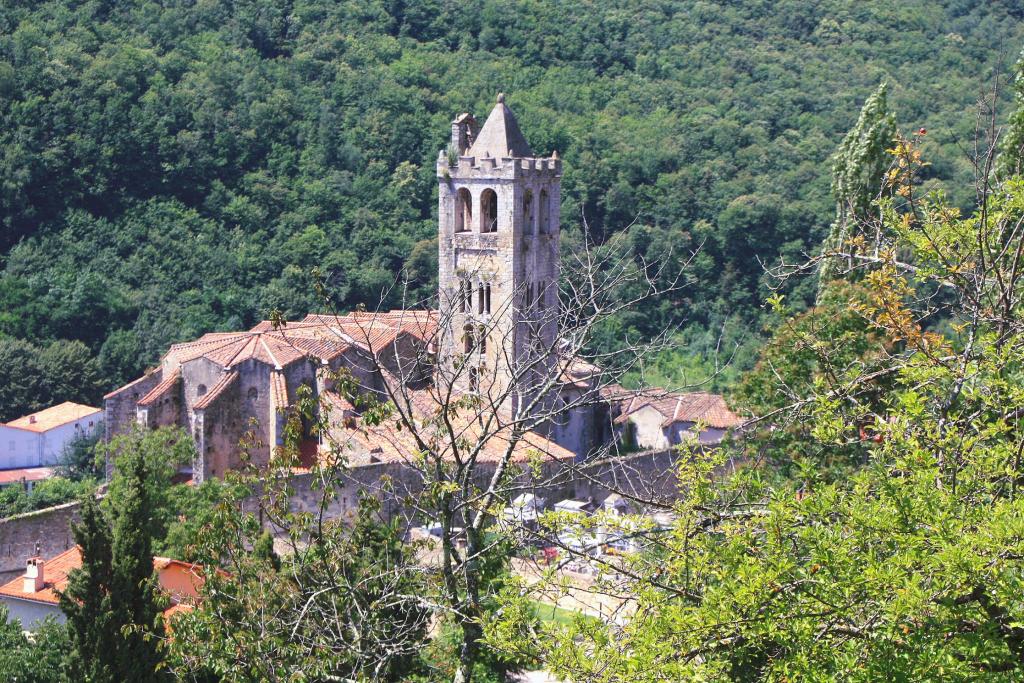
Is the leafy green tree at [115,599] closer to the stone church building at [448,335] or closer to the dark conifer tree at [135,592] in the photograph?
the dark conifer tree at [135,592]

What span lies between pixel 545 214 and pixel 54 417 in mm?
14914

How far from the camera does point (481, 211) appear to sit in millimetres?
34688

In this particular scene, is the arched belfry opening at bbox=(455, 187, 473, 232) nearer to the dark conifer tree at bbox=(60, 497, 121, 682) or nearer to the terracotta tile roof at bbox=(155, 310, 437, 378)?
the terracotta tile roof at bbox=(155, 310, 437, 378)

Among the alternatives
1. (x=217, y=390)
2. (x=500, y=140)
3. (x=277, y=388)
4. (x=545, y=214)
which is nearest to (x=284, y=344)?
(x=277, y=388)

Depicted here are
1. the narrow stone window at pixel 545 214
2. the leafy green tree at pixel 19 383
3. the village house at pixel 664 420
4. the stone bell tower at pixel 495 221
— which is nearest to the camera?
the stone bell tower at pixel 495 221

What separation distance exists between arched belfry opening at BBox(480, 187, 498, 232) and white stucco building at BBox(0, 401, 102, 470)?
12.3m

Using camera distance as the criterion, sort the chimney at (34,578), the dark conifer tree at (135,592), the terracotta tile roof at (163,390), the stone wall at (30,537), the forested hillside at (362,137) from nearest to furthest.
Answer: the dark conifer tree at (135,592)
the chimney at (34,578)
the stone wall at (30,537)
the terracotta tile roof at (163,390)
the forested hillside at (362,137)

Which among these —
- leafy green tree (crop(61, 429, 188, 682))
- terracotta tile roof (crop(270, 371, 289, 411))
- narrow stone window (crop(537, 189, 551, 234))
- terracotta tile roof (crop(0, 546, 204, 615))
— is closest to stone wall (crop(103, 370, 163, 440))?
terracotta tile roof (crop(270, 371, 289, 411))

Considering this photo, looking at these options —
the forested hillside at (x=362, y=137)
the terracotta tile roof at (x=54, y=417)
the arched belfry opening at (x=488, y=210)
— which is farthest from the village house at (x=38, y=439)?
the arched belfry opening at (x=488, y=210)

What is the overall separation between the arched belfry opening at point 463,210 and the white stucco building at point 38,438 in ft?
38.7

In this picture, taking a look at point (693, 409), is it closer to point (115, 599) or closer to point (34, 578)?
point (34, 578)

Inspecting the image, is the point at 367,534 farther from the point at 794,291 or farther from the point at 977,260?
the point at 794,291

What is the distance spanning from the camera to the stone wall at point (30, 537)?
2530 cm

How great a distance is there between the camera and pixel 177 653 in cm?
1469
